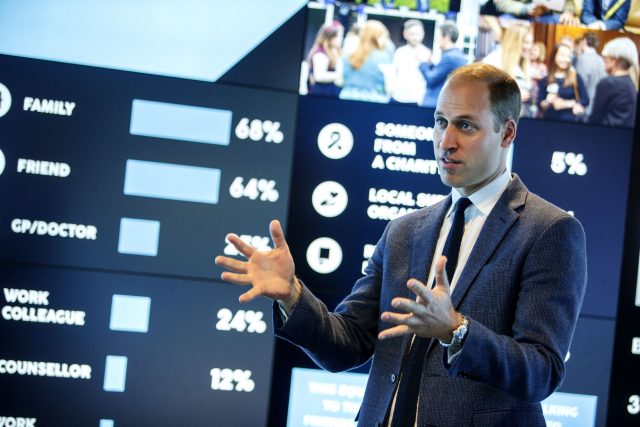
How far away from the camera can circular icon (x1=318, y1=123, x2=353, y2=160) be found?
3.41 metres

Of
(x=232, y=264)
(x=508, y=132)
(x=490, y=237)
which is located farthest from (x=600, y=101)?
(x=232, y=264)

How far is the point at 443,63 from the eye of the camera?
3457mm

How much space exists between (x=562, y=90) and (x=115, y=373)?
2333 mm

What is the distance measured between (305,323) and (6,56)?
6.89 feet

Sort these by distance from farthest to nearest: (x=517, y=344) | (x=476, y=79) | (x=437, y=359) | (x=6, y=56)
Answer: (x=6, y=56) → (x=476, y=79) → (x=437, y=359) → (x=517, y=344)

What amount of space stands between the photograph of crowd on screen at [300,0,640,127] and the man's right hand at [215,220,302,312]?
1.70 metres

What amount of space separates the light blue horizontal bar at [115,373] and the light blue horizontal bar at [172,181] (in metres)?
0.70

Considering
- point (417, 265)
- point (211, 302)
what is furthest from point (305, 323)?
point (211, 302)

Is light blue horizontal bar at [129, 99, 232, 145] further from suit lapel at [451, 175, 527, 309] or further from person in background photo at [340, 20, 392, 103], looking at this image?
suit lapel at [451, 175, 527, 309]

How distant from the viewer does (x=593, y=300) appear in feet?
11.6

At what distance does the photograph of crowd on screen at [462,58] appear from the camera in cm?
342

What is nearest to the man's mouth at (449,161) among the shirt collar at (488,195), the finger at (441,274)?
the shirt collar at (488,195)

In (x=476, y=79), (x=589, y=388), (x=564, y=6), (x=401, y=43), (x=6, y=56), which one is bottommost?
(x=589, y=388)

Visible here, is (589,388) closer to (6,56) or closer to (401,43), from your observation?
(401,43)
